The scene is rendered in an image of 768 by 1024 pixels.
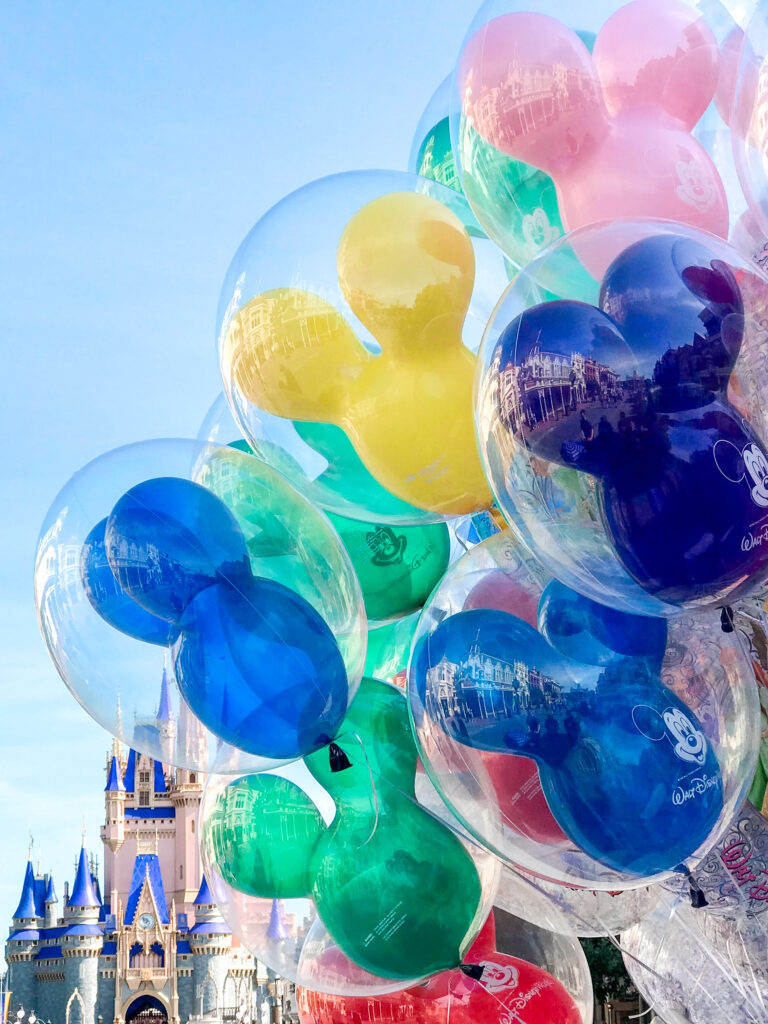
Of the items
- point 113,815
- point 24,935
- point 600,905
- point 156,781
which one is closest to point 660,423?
point 600,905

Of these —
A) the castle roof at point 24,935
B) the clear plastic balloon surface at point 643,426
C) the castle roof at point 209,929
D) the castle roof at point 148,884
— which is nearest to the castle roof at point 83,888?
the castle roof at point 148,884

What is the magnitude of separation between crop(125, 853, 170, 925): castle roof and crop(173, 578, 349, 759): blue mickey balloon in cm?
3712

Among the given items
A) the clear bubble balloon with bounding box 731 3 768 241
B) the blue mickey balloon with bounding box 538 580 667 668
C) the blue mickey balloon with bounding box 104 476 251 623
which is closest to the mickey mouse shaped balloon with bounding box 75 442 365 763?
the blue mickey balloon with bounding box 104 476 251 623

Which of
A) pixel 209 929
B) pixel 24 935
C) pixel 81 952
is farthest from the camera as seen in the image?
pixel 24 935

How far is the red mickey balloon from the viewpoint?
2.43 meters

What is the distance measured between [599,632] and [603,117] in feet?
3.63

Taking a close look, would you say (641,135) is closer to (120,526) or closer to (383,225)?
(383,225)

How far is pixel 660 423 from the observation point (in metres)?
1.61

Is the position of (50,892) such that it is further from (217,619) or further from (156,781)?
(217,619)

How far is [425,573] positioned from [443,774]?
0.81 meters

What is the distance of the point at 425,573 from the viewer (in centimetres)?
275

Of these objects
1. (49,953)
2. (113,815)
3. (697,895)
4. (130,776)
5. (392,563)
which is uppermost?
(130,776)

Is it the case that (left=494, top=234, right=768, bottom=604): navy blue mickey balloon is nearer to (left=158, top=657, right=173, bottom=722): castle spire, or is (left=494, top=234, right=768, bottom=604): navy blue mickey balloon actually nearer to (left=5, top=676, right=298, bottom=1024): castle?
(left=158, top=657, right=173, bottom=722): castle spire

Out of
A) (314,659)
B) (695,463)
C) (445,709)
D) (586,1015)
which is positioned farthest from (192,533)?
(586,1015)
